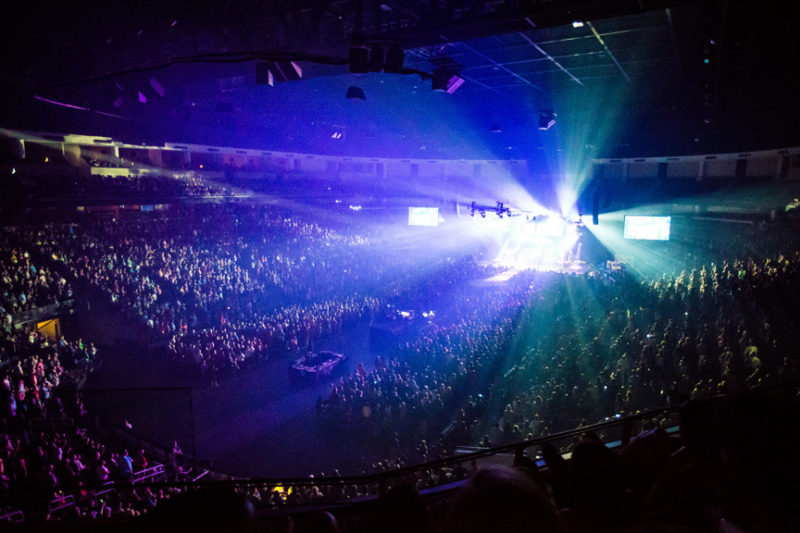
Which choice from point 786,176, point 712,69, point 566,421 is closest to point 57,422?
point 566,421

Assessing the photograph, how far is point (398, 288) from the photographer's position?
1781 cm

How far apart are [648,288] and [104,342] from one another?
49.7ft

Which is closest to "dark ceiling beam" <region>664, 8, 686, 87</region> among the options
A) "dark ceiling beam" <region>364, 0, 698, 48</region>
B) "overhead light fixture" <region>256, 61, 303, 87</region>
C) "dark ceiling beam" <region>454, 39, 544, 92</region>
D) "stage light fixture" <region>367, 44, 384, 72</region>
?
"dark ceiling beam" <region>364, 0, 698, 48</region>

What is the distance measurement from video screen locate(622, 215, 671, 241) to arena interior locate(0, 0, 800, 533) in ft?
0.38

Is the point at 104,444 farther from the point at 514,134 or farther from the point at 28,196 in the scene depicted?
the point at 514,134

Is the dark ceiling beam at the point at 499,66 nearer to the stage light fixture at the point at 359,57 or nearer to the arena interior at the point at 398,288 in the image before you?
the arena interior at the point at 398,288

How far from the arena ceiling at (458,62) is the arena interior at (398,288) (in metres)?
0.06

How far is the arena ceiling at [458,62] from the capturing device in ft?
16.4

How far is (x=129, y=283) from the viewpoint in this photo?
13.0m

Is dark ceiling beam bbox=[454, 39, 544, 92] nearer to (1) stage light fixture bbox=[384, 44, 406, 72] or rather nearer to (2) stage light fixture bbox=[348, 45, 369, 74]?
(1) stage light fixture bbox=[384, 44, 406, 72]

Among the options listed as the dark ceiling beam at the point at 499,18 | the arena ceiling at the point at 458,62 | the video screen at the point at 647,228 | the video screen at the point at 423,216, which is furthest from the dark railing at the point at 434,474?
the video screen at the point at 423,216

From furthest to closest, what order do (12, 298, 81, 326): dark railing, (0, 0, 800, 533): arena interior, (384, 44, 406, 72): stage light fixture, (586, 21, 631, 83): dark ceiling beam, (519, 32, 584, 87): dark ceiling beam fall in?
(12, 298, 81, 326): dark railing → (519, 32, 584, 87): dark ceiling beam → (586, 21, 631, 83): dark ceiling beam → (384, 44, 406, 72): stage light fixture → (0, 0, 800, 533): arena interior

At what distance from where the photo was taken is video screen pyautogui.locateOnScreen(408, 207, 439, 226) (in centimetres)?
2494

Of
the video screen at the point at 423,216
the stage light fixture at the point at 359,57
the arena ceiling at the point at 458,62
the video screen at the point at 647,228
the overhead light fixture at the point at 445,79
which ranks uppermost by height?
→ the arena ceiling at the point at 458,62
